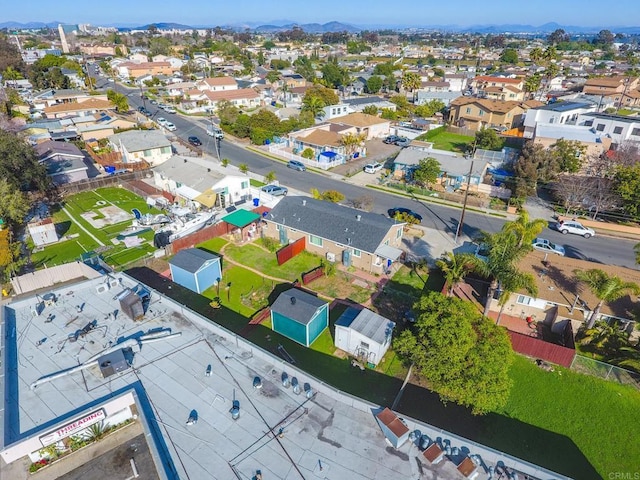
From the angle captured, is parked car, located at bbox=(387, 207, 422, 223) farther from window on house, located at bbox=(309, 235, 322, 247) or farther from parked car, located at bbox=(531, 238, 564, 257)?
parked car, located at bbox=(531, 238, 564, 257)

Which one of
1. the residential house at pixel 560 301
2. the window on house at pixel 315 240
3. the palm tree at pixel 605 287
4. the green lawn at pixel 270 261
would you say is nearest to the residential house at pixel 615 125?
the residential house at pixel 560 301

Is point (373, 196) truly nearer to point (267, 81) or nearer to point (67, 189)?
point (67, 189)

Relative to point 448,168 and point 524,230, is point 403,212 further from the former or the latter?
point 524,230

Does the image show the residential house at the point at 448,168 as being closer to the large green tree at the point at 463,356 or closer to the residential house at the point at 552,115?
the residential house at the point at 552,115

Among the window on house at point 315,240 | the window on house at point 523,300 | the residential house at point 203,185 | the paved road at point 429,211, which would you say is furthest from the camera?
the residential house at point 203,185

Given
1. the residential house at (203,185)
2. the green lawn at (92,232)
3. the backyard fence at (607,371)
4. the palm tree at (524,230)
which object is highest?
the palm tree at (524,230)

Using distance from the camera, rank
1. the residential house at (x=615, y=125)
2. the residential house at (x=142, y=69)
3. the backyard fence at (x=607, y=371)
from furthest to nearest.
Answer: the residential house at (x=142, y=69) < the residential house at (x=615, y=125) < the backyard fence at (x=607, y=371)

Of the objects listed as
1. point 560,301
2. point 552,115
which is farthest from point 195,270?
point 552,115
